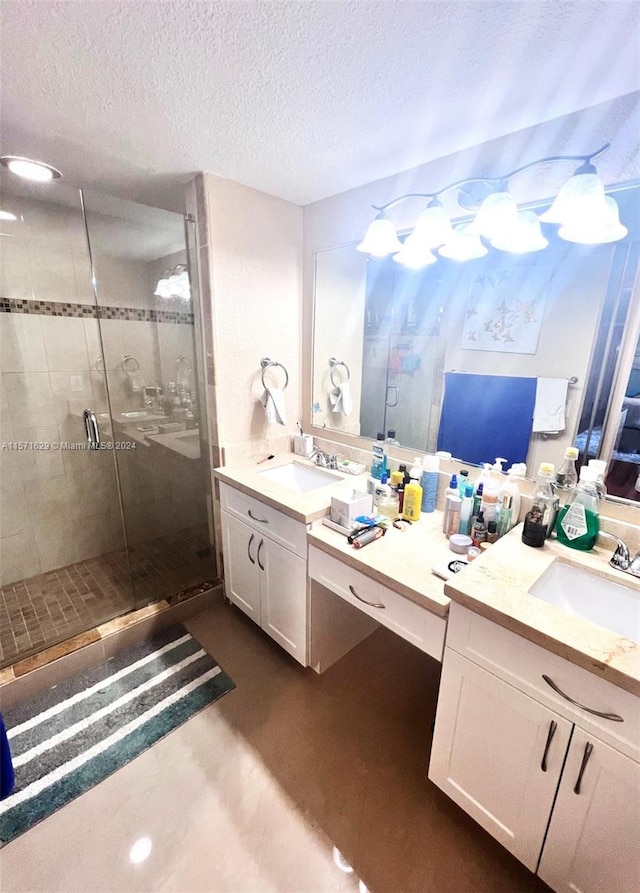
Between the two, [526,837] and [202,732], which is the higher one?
[526,837]

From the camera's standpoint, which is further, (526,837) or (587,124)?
(587,124)

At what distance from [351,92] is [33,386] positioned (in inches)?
82.2

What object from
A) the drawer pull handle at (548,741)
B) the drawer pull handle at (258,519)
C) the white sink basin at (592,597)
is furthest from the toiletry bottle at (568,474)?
the drawer pull handle at (258,519)

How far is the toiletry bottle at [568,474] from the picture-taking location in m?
1.21

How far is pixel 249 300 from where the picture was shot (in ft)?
6.13

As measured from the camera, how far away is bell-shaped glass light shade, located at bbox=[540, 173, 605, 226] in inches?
40.4

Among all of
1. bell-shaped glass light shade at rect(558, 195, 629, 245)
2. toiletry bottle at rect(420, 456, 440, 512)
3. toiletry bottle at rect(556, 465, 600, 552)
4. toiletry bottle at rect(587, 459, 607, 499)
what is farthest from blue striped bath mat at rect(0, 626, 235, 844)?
bell-shaped glass light shade at rect(558, 195, 629, 245)


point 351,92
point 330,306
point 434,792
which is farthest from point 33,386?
point 434,792

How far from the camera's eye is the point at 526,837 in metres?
0.98

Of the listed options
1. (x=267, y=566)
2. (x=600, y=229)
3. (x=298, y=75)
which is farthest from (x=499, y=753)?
(x=298, y=75)

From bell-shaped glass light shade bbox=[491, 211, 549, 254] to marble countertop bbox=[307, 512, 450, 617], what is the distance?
3.28 feet

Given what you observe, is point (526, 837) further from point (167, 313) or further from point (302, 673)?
point (167, 313)

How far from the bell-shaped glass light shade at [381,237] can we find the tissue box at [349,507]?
3.20ft

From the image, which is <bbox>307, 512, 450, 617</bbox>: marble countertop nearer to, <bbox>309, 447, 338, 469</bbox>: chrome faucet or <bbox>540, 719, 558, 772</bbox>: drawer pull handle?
<bbox>540, 719, 558, 772</bbox>: drawer pull handle
